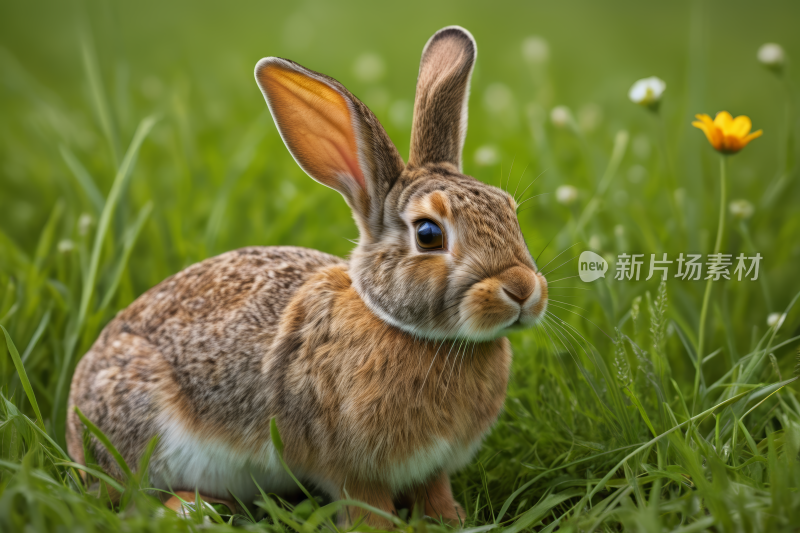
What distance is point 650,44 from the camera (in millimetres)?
8141

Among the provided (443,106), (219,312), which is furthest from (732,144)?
(219,312)

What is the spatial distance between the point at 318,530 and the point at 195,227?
2898 mm

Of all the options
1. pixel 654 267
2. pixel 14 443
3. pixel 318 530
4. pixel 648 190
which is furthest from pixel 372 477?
pixel 648 190

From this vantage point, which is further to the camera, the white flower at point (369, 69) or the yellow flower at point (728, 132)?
the white flower at point (369, 69)

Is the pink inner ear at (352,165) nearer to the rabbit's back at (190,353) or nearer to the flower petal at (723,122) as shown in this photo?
the rabbit's back at (190,353)

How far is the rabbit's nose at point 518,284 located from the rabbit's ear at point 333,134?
680 millimetres

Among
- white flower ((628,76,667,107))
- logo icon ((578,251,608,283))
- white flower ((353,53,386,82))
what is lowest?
logo icon ((578,251,608,283))

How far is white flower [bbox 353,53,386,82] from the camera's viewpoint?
721cm

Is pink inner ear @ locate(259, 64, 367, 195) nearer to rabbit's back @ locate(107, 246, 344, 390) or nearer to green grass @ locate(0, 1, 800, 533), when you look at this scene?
rabbit's back @ locate(107, 246, 344, 390)

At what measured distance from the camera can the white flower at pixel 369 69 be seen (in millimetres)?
7215

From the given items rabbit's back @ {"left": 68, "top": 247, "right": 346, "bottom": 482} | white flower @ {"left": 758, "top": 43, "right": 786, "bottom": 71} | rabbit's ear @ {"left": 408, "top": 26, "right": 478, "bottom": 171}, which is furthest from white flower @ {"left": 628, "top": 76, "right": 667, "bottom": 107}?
rabbit's back @ {"left": 68, "top": 247, "right": 346, "bottom": 482}

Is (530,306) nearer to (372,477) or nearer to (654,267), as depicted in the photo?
(372,477)

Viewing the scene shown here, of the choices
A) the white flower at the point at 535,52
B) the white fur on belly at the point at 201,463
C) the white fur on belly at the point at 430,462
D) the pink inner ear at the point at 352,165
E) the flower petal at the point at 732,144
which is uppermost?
the white flower at the point at 535,52

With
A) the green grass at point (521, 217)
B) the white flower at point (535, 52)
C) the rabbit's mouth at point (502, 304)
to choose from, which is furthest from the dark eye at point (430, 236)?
the white flower at point (535, 52)
